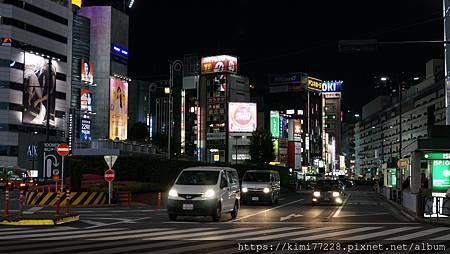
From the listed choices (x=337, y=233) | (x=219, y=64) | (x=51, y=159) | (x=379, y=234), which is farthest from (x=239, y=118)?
(x=379, y=234)

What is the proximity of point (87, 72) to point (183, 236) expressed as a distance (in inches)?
3846

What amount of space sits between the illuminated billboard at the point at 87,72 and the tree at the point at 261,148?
→ 37.9m

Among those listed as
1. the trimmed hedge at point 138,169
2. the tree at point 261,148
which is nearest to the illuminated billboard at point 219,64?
the tree at point 261,148

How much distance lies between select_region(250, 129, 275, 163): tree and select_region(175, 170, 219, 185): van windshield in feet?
208

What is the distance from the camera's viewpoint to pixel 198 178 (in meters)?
22.0

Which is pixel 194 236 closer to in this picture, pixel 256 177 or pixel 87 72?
pixel 256 177

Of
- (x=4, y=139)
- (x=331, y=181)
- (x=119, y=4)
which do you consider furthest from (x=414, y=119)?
(x=331, y=181)

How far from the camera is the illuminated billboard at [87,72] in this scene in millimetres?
107812

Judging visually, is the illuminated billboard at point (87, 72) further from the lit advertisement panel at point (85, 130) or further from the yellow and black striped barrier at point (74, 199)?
the yellow and black striped barrier at point (74, 199)

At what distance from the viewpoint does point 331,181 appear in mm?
35938

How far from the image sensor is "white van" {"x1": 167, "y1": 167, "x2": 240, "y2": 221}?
20.6m

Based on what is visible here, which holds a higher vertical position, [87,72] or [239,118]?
[87,72]

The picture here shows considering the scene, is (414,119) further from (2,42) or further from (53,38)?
(2,42)

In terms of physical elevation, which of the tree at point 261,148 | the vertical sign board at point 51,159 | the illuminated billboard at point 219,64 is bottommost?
the vertical sign board at point 51,159
